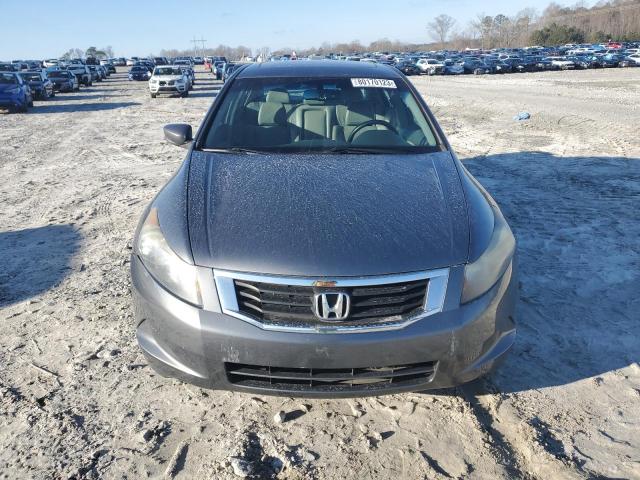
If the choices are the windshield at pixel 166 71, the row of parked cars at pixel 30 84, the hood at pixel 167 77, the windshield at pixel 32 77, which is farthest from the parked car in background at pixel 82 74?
the hood at pixel 167 77

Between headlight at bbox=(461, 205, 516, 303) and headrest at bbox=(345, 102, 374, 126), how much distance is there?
156 cm

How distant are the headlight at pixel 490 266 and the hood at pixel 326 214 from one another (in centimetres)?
9

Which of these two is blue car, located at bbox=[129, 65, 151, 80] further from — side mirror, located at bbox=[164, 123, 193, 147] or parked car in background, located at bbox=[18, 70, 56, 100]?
side mirror, located at bbox=[164, 123, 193, 147]

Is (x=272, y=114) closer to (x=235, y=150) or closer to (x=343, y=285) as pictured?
(x=235, y=150)

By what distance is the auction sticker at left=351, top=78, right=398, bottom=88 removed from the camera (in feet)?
13.8

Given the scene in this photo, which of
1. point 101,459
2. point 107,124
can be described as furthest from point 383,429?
point 107,124

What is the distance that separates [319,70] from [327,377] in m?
2.84

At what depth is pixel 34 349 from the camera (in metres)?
3.40

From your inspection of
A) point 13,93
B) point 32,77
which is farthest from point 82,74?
point 13,93

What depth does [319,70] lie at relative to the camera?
4410mm

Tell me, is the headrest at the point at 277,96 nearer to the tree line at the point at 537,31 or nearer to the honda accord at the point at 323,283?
the honda accord at the point at 323,283

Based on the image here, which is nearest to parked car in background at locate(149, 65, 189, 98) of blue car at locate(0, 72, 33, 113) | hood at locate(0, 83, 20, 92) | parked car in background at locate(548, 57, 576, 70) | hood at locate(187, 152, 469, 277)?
blue car at locate(0, 72, 33, 113)

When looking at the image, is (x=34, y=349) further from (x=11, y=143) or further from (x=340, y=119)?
(x=11, y=143)

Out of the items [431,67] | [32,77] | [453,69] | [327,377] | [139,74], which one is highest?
[327,377]
